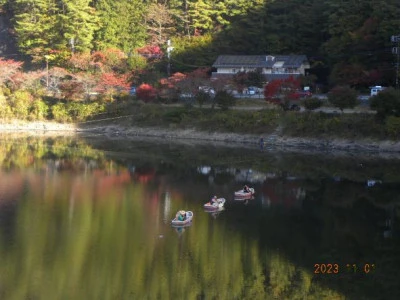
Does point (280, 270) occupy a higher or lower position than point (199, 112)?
lower

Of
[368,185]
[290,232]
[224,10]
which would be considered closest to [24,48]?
[224,10]

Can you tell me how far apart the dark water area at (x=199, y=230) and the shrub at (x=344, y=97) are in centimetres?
766

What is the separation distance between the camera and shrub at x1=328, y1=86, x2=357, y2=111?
152ft

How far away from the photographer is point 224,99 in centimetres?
A: 5309

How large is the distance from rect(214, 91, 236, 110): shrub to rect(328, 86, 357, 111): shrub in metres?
10.0

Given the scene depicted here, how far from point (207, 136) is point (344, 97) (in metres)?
12.5

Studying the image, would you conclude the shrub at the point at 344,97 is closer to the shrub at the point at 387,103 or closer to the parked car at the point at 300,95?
the shrub at the point at 387,103

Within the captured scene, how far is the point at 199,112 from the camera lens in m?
53.8

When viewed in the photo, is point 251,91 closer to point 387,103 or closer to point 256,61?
point 256,61

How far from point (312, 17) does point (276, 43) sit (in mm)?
4839

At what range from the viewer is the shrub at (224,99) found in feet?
174

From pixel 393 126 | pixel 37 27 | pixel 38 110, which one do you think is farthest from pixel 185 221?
pixel 37 27

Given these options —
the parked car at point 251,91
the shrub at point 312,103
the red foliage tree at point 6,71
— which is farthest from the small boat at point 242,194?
the red foliage tree at point 6,71

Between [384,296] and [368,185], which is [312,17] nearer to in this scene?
[368,185]
